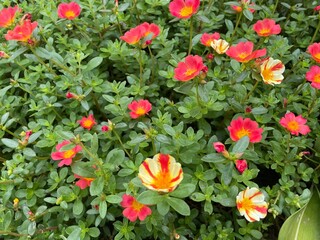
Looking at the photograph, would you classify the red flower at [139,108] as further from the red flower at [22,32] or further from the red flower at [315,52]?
the red flower at [315,52]

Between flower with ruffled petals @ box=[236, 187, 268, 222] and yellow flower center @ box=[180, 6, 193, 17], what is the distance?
2.29 ft

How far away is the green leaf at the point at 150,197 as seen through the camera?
109 cm

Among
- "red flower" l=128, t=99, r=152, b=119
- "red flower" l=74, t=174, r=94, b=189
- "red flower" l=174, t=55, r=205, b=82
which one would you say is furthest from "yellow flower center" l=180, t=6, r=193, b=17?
"red flower" l=74, t=174, r=94, b=189

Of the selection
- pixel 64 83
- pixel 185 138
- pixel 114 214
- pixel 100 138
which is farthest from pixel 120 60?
pixel 114 214

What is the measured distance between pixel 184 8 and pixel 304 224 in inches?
35.7

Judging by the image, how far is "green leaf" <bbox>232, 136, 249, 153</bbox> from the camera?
1.23m

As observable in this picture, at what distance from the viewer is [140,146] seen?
1.42 m

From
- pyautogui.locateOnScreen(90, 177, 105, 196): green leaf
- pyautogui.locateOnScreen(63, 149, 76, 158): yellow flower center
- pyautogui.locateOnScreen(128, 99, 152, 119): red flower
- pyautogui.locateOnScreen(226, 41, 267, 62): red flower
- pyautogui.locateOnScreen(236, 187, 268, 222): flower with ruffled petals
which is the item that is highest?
pyautogui.locateOnScreen(226, 41, 267, 62): red flower

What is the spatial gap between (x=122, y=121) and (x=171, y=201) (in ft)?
1.66

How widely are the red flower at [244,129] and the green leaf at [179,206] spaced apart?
0.32m

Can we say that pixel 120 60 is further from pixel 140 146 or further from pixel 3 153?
pixel 3 153

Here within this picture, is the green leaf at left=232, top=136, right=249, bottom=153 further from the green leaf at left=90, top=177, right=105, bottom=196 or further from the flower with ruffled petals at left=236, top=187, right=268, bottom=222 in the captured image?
the green leaf at left=90, top=177, right=105, bottom=196

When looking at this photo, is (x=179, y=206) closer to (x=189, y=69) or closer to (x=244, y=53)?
(x=189, y=69)

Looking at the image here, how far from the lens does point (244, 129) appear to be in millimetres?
1349
